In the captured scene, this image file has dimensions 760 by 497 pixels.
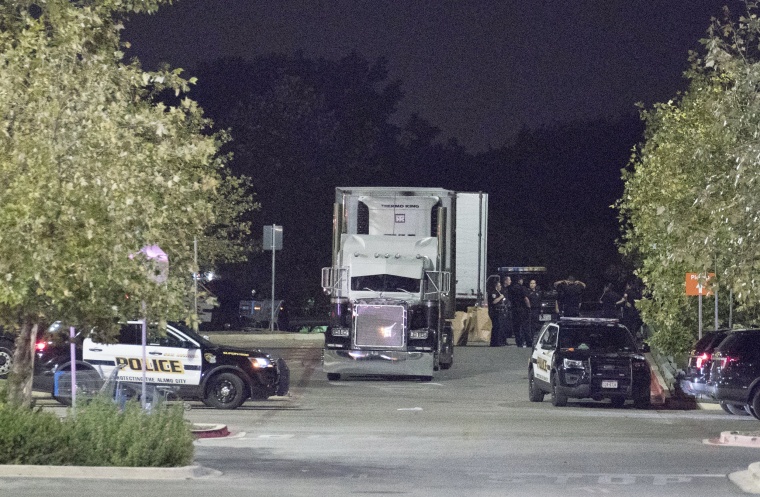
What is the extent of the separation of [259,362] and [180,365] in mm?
1339

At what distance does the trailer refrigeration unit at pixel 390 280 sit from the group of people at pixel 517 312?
7.14 meters

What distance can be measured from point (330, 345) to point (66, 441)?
51.3 ft

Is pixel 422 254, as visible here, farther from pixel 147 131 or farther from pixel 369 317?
pixel 147 131

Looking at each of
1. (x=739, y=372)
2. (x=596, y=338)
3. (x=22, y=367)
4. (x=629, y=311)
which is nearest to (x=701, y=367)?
(x=739, y=372)

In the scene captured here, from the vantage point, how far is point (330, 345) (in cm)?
3042

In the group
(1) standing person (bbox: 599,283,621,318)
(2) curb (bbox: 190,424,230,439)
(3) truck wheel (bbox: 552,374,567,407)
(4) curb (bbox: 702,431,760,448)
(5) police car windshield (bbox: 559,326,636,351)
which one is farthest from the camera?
(1) standing person (bbox: 599,283,621,318)

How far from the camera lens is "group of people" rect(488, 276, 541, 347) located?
38906mm

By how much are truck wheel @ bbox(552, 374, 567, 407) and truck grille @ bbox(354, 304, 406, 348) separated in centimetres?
510

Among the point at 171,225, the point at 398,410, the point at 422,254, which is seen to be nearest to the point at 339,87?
the point at 422,254

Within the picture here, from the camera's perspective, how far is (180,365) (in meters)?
24.0

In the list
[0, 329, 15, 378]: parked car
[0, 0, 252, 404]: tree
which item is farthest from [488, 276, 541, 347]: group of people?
[0, 0, 252, 404]: tree

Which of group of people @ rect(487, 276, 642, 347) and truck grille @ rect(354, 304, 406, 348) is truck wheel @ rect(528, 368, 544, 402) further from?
group of people @ rect(487, 276, 642, 347)

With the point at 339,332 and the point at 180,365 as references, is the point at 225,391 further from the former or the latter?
the point at 339,332

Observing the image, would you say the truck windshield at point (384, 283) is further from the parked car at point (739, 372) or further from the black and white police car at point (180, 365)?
the parked car at point (739, 372)
